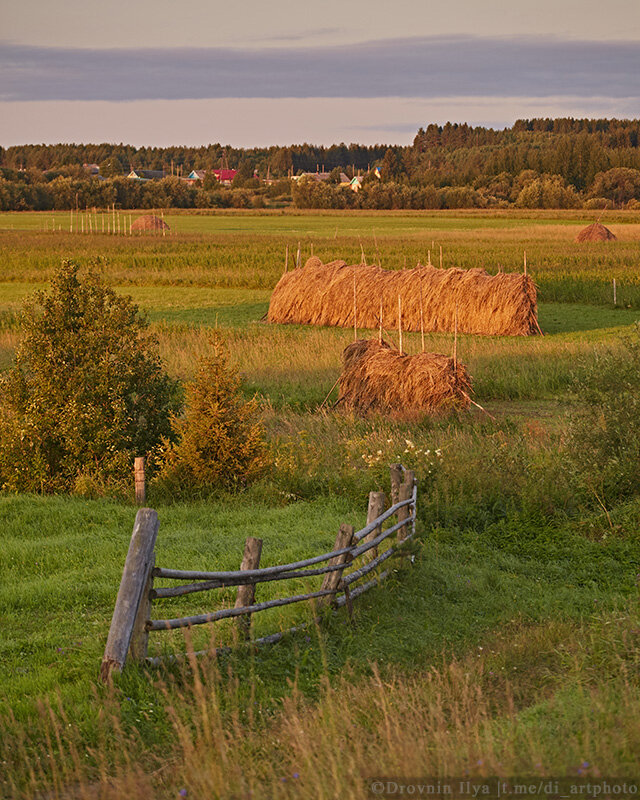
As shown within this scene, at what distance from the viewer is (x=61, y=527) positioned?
470 inches

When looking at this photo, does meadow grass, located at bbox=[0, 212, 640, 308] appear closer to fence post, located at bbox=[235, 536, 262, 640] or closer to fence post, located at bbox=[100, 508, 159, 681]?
fence post, located at bbox=[235, 536, 262, 640]

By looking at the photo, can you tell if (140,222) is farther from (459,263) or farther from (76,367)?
(76,367)

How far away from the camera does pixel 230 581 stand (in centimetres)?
788

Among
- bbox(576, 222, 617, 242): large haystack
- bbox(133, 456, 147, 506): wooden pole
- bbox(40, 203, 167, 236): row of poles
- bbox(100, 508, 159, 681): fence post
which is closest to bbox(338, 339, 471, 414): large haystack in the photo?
bbox(133, 456, 147, 506): wooden pole

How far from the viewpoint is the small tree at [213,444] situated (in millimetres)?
13641

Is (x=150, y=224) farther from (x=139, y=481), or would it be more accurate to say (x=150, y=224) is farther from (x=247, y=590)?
(x=247, y=590)

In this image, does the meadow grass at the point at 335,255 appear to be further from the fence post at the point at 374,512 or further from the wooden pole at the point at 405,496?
the fence post at the point at 374,512

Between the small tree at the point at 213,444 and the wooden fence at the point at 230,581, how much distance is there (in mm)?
3754

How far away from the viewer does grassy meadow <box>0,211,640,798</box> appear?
5.27 m

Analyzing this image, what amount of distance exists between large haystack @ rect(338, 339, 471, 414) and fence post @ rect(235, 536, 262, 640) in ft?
36.4

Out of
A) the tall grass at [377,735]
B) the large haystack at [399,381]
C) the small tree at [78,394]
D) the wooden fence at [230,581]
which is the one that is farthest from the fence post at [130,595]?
the large haystack at [399,381]

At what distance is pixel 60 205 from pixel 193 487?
4887 inches

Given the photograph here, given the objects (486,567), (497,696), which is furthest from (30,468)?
(497,696)

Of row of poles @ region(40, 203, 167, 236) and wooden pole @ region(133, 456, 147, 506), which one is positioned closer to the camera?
wooden pole @ region(133, 456, 147, 506)
